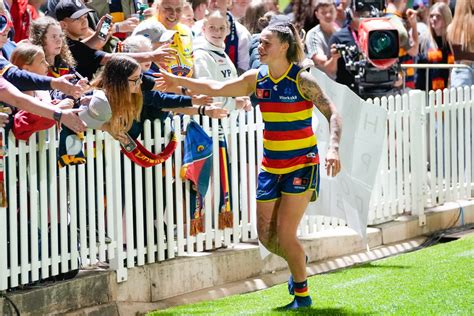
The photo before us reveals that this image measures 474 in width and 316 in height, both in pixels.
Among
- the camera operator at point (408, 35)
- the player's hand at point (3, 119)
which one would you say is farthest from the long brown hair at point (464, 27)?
the player's hand at point (3, 119)

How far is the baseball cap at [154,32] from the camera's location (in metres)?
10.7

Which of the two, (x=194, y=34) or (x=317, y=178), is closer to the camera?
(x=317, y=178)

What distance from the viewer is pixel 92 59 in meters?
10.3

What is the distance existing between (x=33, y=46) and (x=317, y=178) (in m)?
2.35

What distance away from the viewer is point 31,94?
9297 mm

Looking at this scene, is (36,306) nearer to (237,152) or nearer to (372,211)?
(237,152)

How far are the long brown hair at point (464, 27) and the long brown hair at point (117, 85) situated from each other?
6.08m

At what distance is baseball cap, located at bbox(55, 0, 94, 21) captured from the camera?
10.3m

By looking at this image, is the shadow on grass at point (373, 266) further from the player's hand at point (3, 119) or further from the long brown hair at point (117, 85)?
the player's hand at point (3, 119)

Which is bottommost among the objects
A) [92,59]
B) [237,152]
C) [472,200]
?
[472,200]

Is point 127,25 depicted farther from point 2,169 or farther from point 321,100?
point 2,169

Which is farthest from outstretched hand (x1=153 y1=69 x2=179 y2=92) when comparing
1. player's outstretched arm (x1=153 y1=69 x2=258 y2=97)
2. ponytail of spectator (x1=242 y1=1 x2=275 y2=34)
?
ponytail of spectator (x1=242 y1=1 x2=275 y2=34)

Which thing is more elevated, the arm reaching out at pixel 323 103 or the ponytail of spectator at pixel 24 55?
the ponytail of spectator at pixel 24 55

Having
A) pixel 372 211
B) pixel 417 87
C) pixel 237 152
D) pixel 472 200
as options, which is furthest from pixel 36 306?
pixel 417 87
